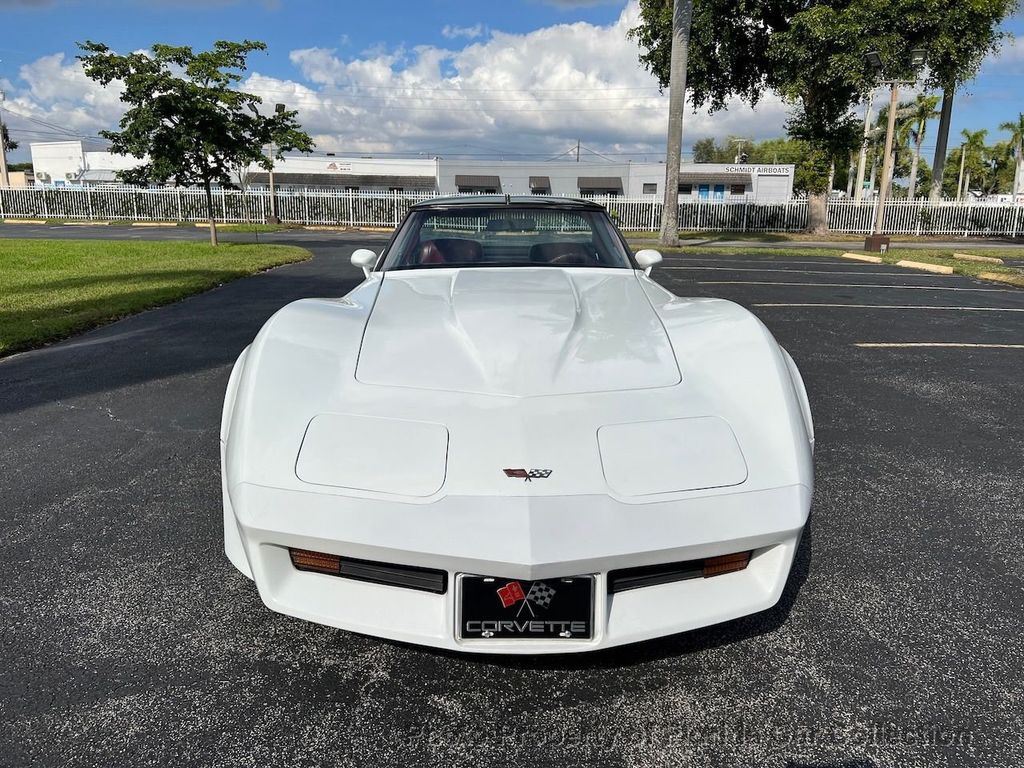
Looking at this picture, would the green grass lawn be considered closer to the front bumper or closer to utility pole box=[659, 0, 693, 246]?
the front bumper

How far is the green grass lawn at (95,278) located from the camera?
7043 mm

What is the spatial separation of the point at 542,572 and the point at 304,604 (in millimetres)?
662

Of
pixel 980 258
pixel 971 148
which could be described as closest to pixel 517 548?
pixel 980 258

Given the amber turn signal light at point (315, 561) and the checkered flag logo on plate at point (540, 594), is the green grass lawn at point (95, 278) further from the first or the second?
the checkered flag logo on plate at point (540, 594)

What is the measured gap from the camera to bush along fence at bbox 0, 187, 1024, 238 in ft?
101

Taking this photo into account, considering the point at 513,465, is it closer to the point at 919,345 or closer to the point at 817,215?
the point at 919,345

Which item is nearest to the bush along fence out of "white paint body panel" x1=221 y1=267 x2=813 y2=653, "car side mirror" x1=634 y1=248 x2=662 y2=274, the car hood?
"car side mirror" x1=634 y1=248 x2=662 y2=274

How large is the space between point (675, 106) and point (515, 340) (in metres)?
19.4

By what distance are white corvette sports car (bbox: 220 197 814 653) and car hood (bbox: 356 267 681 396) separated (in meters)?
0.01

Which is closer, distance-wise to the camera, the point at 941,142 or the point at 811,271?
the point at 811,271

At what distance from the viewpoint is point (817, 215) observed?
27656mm

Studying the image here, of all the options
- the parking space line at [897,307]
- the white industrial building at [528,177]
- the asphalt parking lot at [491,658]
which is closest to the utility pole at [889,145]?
the parking space line at [897,307]

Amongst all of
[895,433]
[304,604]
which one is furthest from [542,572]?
[895,433]

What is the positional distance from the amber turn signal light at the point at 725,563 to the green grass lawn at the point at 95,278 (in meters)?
6.25
